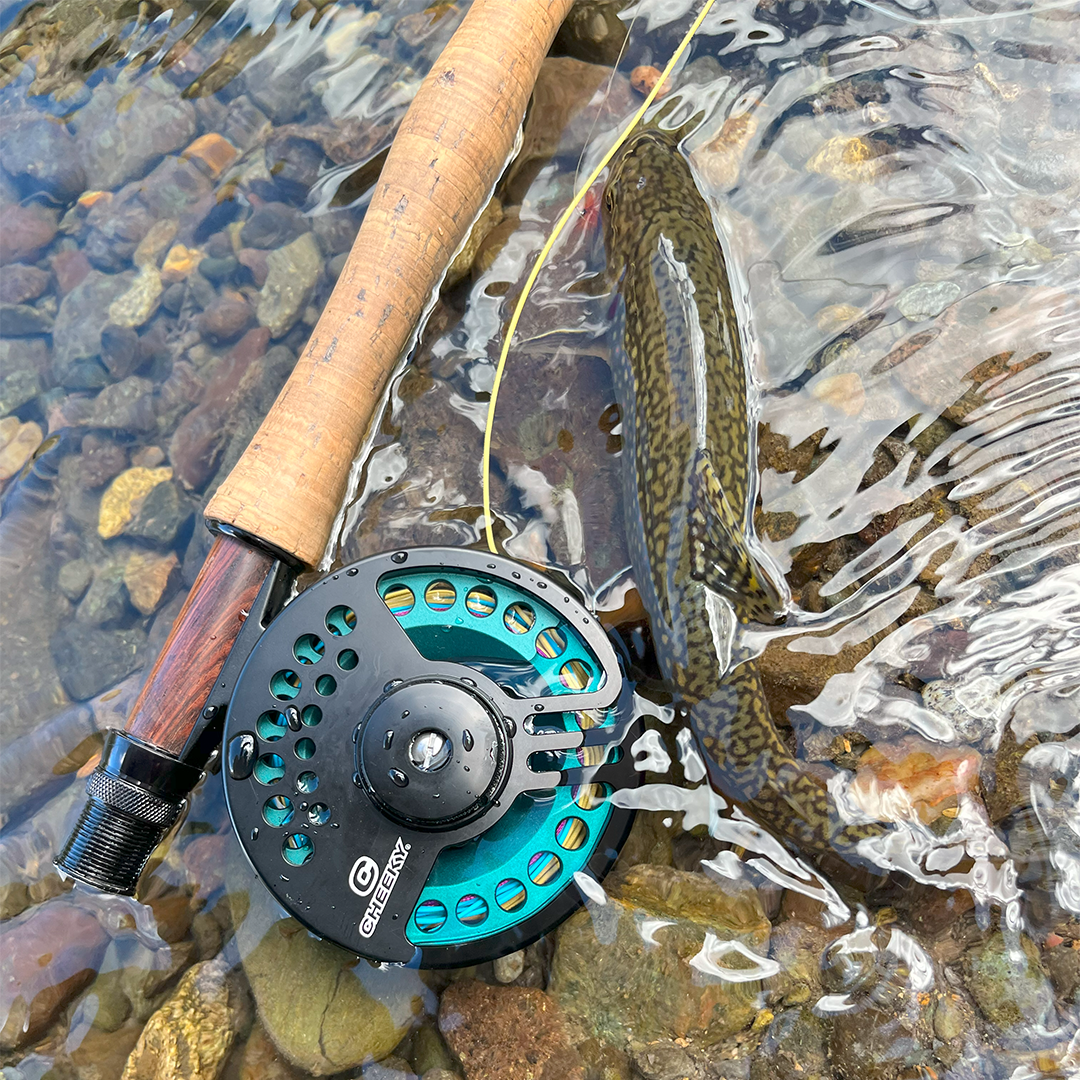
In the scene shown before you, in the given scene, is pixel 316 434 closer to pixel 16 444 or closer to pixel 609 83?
pixel 16 444

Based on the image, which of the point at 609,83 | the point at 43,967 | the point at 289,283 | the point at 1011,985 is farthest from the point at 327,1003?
the point at 609,83

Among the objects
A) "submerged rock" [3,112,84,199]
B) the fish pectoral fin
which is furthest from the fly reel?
"submerged rock" [3,112,84,199]

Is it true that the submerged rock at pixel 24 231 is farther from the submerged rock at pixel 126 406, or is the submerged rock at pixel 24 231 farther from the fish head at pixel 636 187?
the fish head at pixel 636 187

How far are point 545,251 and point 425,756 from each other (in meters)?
2.24

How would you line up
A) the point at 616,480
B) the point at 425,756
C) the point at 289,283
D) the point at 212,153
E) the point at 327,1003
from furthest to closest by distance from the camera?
the point at 212,153 → the point at 289,283 → the point at 616,480 → the point at 327,1003 → the point at 425,756

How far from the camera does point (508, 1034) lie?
2.71 meters

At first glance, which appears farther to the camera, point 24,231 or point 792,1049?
point 24,231

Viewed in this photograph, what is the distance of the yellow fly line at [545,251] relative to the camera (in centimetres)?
324

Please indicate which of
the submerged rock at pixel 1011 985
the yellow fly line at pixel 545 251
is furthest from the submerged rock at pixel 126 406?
the submerged rock at pixel 1011 985

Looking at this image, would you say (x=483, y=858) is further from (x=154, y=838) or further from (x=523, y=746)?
(x=154, y=838)

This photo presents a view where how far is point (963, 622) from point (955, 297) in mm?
1313

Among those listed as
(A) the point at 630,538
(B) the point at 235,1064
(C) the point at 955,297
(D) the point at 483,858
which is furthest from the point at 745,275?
(B) the point at 235,1064

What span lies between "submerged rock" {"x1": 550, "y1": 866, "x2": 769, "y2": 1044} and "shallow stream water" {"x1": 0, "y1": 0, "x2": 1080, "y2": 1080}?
0.01 m

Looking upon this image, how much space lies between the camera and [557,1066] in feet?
8.79
